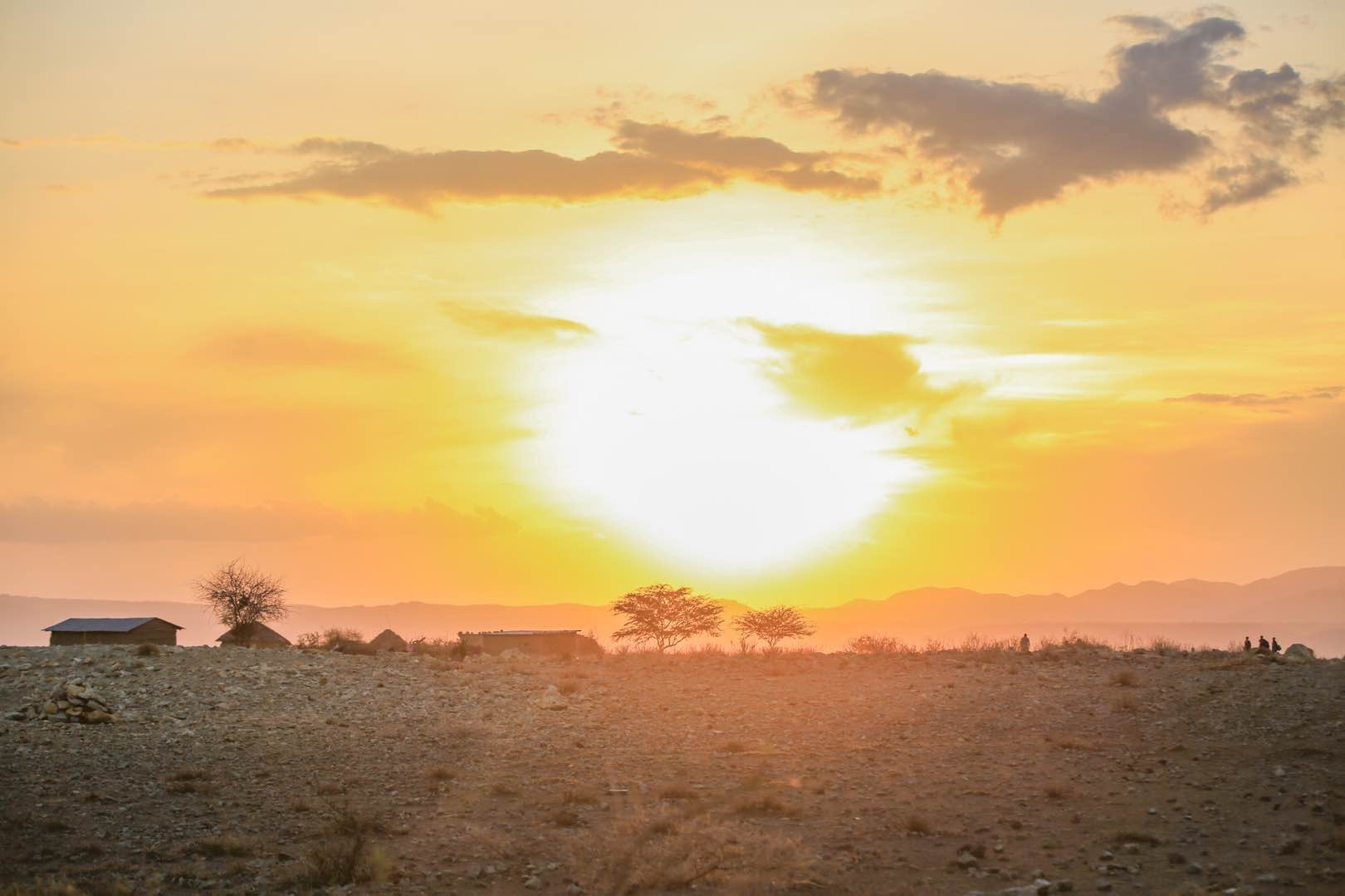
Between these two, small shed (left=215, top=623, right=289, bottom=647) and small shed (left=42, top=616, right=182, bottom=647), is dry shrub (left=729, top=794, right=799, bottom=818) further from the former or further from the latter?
small shed (left=215, top=623, right=289, bottom=647)

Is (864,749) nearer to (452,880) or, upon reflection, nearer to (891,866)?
(891,866)

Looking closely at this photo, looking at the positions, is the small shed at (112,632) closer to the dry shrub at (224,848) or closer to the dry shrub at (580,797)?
the dry shrub at (224,848)

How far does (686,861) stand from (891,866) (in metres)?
3.38

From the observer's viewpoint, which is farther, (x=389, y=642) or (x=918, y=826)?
(x=389, y=642)

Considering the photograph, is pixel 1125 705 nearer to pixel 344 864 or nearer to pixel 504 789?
pixel 504 789

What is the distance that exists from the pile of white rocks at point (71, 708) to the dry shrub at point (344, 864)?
1218cm

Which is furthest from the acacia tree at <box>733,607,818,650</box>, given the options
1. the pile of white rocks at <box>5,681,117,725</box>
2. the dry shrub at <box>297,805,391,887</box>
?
the dry shrub at <box>297,805,391,887</box>

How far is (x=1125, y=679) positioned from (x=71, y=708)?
1121 inches

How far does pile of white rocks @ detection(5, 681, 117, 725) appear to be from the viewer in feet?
93.9

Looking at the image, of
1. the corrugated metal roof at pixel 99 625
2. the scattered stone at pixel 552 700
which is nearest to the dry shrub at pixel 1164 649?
the scattered stone at pixel 552 700

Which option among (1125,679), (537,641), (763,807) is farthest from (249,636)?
(763,807)

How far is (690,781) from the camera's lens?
24000 millimetres

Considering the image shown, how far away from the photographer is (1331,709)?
25.3 meters

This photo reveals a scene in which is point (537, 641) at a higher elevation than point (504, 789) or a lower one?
higher
